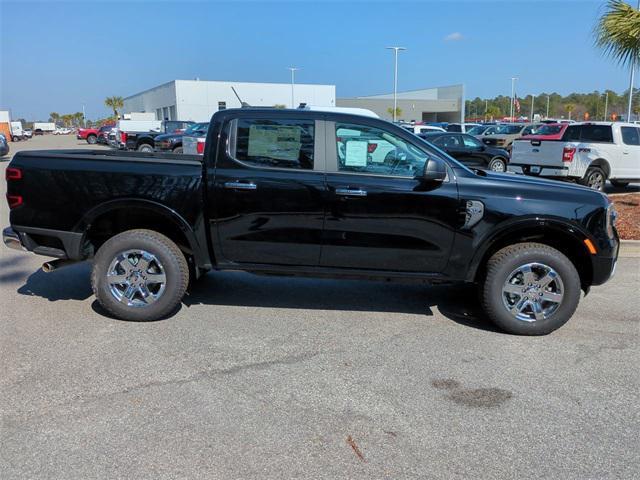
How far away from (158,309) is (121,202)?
1013mm

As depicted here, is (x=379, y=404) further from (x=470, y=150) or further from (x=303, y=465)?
(x=470, y=150)

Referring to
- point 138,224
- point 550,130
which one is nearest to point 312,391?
point 138,224

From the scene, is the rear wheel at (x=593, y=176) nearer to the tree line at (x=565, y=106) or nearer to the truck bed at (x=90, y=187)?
the truck bed at (x=90, y=187)

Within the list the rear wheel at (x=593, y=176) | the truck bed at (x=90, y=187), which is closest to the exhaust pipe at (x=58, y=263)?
the truck bed at (x=90, y=187)

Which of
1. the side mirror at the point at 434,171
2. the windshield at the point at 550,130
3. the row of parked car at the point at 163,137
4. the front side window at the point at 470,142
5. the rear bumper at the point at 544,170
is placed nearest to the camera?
the side mirror at the point at 434,171

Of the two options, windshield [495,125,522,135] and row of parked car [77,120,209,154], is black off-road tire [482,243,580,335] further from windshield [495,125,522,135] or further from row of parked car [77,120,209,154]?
windshield [495,125,522,135]

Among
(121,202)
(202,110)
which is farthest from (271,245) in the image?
(202,110)

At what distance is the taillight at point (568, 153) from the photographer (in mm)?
13039

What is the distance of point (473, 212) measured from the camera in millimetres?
4684

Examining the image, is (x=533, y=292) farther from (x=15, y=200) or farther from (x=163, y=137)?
(x=163, y=137)

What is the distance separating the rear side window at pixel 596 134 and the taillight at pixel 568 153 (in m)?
1.42

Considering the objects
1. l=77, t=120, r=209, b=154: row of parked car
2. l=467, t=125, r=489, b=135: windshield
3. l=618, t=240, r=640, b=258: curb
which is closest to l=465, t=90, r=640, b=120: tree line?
l=467, t=125, r=489, b=135: windshield

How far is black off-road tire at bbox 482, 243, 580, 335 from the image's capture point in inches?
186

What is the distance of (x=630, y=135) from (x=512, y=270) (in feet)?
38.2
